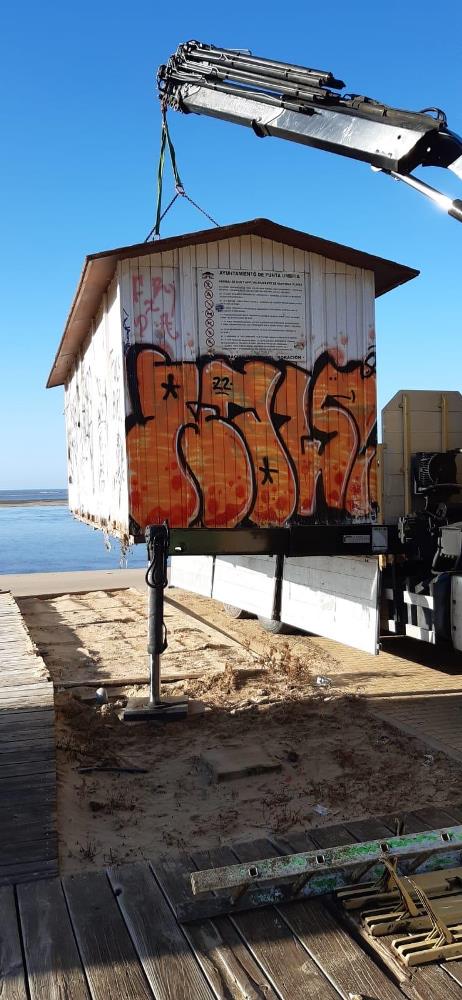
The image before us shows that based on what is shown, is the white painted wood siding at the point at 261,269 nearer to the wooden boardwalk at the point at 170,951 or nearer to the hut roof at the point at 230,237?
the hut roof at the point at 230,237

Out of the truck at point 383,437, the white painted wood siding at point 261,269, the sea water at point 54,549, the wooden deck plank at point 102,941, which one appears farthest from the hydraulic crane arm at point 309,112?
the sea water at point 54,549

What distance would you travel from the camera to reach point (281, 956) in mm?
3279

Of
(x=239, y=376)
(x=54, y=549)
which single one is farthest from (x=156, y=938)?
(x=54, y=549)

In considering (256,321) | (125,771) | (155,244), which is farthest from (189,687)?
(155,244)

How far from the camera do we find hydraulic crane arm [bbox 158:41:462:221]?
7141 millimetres

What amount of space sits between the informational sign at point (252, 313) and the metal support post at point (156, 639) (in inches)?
82.5

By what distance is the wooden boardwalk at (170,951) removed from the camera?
10.1 feet

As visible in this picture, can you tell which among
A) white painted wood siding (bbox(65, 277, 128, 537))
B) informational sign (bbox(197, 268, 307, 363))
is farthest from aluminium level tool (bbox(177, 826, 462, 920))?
informational sign (bbox(197, 268, 307, 363))

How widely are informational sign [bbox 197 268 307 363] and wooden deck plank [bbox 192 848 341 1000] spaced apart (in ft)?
19.6

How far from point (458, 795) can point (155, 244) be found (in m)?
5.91

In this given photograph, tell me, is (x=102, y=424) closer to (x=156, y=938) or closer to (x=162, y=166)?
(x=162, y=166)

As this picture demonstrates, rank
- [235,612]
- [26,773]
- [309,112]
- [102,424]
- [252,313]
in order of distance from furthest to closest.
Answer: [235,612] → [102,424] → [252,313] → [309,112] → [26,773]

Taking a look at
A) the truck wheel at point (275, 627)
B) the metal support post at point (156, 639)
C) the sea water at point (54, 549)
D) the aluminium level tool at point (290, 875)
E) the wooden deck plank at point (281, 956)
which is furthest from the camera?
the sea water at point (54, 549)

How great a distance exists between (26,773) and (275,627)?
759 centimetres
